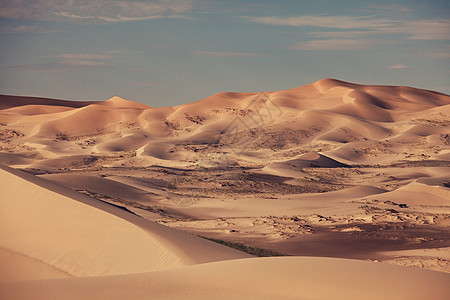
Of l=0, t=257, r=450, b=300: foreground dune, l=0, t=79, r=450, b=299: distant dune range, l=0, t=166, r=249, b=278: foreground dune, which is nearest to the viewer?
l=0, t=257, r=450, b=300: foreground dune

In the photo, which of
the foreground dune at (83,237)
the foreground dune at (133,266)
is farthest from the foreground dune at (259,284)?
the foreground dune at (83,237)

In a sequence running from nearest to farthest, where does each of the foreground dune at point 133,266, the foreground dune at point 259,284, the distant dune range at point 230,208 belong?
the foreground dune at point 259,284
the foreground dune at point 133,266
the distant dune range at point 230,208

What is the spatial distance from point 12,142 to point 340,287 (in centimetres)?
4772

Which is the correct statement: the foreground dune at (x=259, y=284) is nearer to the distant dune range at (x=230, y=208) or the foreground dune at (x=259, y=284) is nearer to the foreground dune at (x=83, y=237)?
the distant dune range at (x=230, y=208)

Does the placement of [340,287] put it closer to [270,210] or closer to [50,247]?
[50,247]

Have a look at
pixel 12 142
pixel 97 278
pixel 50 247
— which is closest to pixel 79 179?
pixel 50 247

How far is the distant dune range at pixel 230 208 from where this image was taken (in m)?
6.21

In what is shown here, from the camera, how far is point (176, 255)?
340 inches

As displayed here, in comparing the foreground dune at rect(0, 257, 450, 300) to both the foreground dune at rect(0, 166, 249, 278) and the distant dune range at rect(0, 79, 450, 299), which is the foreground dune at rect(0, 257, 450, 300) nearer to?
the distant dune range at rect(0, 79, 450, 299)

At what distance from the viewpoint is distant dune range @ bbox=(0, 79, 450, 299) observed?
621 centimetres

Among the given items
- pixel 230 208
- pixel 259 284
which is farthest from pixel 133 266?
pixel 230 208

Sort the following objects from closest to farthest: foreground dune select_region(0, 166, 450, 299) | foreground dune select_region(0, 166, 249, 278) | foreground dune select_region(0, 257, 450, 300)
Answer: foreground dune select_region(0, 257, 450, 300) < foreground dune select_region(0, 166, 450, 299) < foreground dune select_region(0, 166, 249, 278)

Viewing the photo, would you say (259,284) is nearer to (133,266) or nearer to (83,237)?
(133,266)

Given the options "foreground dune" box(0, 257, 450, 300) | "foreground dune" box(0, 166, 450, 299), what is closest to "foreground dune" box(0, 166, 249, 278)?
"foreground dune" box(0, 166, 450, 299)
